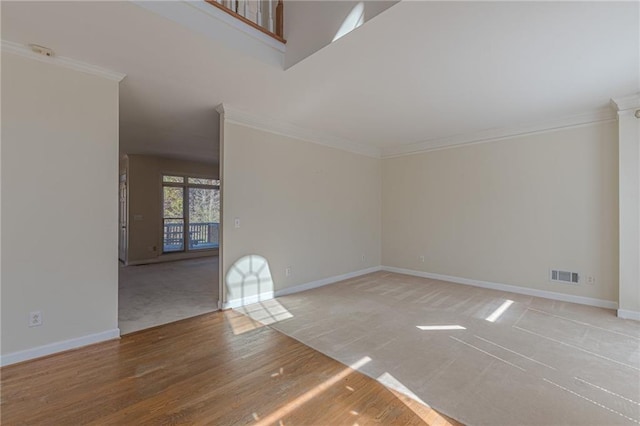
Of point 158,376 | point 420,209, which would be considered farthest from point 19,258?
point 420,209

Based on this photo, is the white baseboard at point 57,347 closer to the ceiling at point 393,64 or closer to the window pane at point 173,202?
the ceiling at point 393,64

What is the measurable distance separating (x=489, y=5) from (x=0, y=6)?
327 centimetres

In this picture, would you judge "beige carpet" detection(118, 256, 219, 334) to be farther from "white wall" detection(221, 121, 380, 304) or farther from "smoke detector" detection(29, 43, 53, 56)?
"smoke detector" detection(29, 43, 53, 56)

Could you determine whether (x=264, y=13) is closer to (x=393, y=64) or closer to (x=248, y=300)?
(x=393, y=64)

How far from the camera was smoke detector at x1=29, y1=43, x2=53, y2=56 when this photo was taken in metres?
2.33

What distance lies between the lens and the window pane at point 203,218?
800cm

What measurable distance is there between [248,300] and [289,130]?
2.60 meters

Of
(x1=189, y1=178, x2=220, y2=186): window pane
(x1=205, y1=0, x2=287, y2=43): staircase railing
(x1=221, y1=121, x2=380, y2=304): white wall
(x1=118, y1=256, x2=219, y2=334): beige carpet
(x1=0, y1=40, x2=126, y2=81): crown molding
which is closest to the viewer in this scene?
(x1=0, y1=40, x2=126, y2=81): crown molding

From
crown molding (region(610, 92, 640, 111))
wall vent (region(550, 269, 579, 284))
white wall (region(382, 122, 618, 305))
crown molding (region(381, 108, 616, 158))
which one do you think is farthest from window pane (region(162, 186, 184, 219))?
crown molding (region(610, 92, 640, 111))

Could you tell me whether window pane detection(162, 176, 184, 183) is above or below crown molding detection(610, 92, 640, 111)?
below

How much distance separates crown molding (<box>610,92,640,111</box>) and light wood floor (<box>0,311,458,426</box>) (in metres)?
→ 4.13

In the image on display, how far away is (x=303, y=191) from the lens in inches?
183

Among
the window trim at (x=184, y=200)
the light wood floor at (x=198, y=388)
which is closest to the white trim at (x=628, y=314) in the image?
the light wood floor at (x=198, y=388)

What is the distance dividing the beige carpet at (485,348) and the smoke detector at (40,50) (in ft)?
10.6
